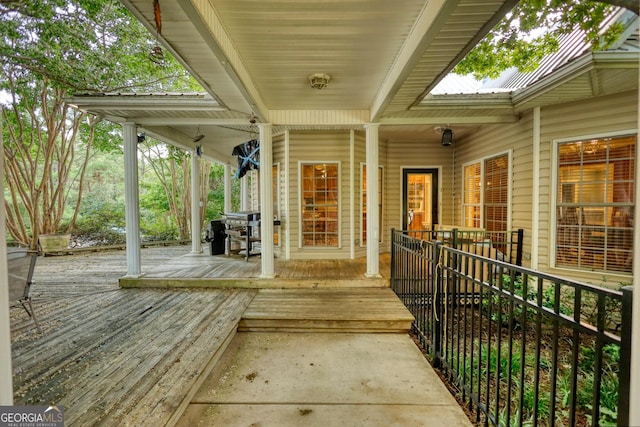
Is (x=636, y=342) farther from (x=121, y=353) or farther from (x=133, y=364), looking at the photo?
(x=121, y=353)

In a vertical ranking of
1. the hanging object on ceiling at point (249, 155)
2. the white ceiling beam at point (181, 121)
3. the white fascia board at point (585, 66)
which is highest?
the white fascia board at point (585, 66)

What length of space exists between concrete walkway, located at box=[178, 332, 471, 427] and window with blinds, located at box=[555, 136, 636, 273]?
313 centimetres

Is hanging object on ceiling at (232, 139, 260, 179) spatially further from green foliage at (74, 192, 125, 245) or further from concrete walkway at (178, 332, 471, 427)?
green foliage at (74, 192, 125, 245)

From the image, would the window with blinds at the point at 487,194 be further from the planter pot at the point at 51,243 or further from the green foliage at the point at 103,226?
the green foliage at the point at 103,226

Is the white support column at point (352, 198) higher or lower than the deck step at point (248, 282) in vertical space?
higher

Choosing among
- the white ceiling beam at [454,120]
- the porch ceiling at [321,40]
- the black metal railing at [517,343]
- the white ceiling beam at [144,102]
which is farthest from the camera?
the white ceiling beam at [454,120]

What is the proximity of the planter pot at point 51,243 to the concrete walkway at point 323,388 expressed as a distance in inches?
300

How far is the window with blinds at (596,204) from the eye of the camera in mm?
3553

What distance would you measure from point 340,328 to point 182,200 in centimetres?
981

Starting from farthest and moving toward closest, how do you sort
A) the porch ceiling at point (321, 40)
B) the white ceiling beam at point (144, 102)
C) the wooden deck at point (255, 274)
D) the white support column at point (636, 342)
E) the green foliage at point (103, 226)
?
the green foliage at point (103, 226) < the wooden deck at point (255, 274) < the white ceiling beam at point (144, 102) < the porch ceiling at point (321, 40) < the white support column at point (636, 342)

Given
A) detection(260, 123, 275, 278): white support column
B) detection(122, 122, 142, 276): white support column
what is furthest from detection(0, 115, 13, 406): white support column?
detection(122, 122, 142, 276): white support column

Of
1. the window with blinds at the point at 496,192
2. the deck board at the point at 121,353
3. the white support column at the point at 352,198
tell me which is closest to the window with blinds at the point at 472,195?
the window with blinds at the point at 496,192

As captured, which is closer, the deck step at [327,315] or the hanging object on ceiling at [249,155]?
the deck step at [327,315]

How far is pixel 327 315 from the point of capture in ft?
10.7
